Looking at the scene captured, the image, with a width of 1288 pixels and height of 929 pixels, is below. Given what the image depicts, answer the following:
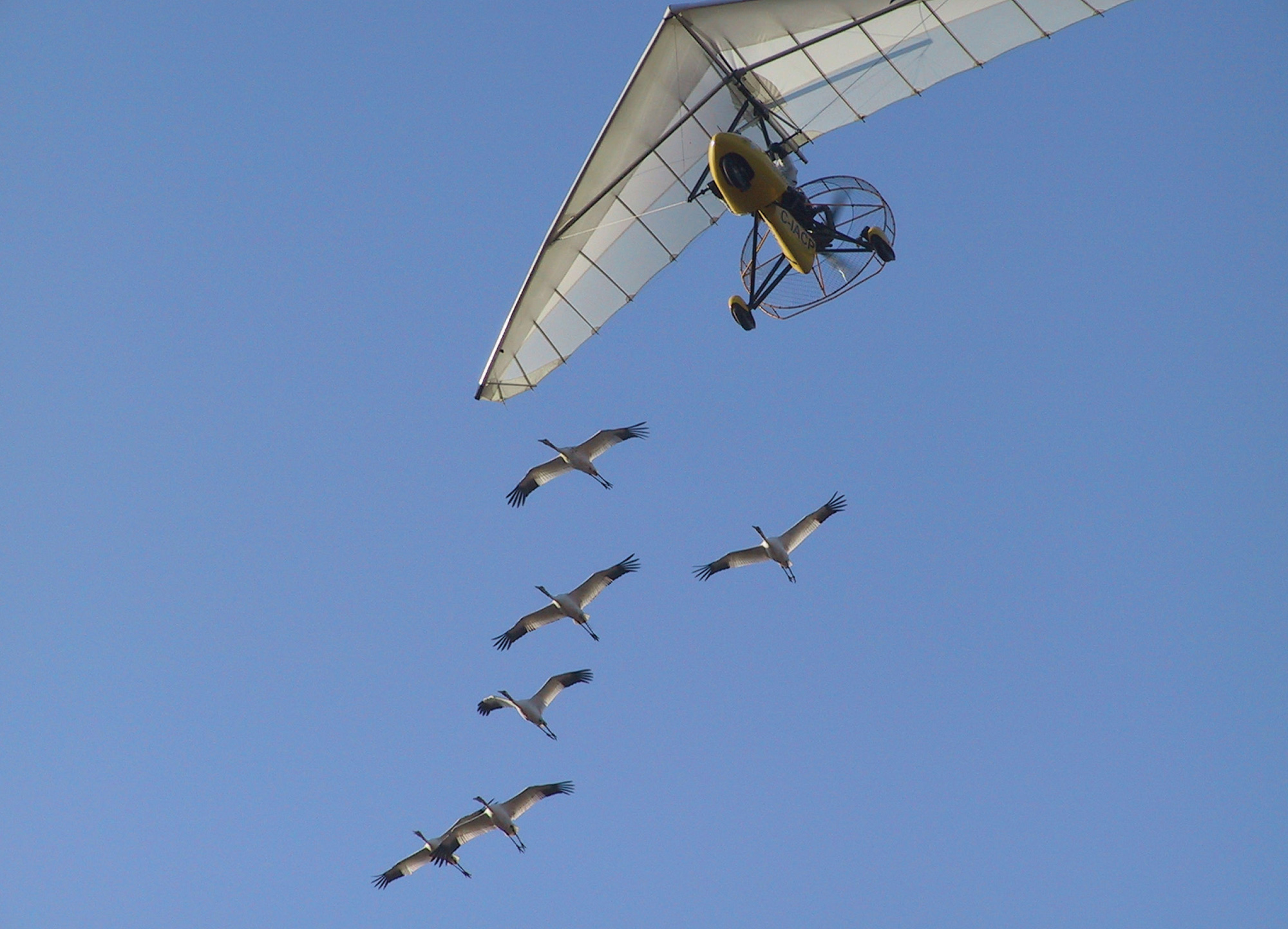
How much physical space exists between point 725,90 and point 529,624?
17.1 meters

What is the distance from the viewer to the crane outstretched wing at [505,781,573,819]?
45500 mm

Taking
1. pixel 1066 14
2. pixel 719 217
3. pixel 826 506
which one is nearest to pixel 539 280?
pixel 719 217

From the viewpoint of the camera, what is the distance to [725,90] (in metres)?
38.3

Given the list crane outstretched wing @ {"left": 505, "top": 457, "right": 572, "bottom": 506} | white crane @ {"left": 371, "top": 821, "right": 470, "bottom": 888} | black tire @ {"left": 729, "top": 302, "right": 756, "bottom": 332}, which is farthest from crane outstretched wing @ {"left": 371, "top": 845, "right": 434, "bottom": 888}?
black tire @ {"left": 729, "top": 302, "right": 756, "bottom": 332}

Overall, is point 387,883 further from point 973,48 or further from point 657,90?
point 973,48

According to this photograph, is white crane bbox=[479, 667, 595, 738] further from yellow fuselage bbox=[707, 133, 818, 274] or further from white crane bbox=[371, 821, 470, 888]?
yellow fuselage bbox=[707, 133, 818, 274]

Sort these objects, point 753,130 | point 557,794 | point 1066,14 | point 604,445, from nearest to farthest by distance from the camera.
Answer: point 1066,14, point 753,130, point 604,445, point 557,794

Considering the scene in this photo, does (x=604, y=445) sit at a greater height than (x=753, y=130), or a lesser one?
lesser

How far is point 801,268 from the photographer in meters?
37.5

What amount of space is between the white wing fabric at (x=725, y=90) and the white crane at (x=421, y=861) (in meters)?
16.8

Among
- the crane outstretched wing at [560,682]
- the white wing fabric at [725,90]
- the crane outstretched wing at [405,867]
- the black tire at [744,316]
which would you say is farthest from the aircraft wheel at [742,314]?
the crane outstretched wing at [405,867]

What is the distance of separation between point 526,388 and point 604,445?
3.59 m

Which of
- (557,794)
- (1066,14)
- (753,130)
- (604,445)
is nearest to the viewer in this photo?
(1066,14)

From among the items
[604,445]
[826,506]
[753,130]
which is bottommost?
[826,506]
